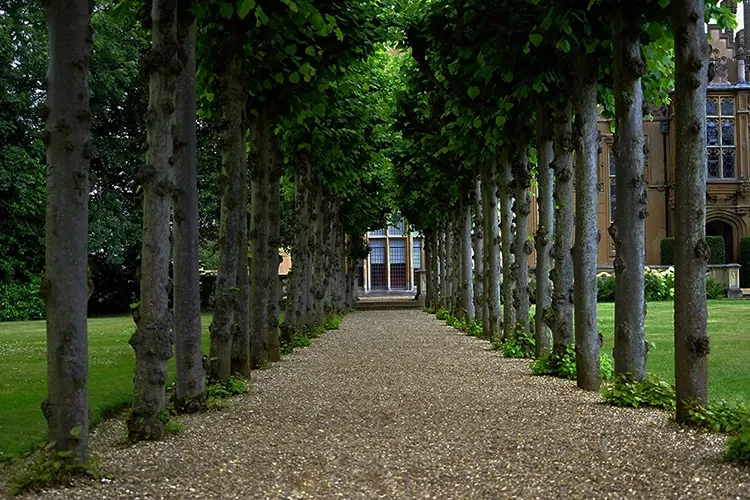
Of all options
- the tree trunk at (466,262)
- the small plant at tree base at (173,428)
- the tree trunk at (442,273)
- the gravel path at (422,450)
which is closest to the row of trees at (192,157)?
the small plant at tree base at (173,428)

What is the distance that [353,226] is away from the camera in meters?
52.4

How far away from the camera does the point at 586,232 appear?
40.8 ft

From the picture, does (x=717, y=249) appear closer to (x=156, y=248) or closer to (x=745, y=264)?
(x=745, y=264)

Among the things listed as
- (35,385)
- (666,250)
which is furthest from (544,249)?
(666,250)

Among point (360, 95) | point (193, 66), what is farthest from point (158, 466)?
point (360, 95)

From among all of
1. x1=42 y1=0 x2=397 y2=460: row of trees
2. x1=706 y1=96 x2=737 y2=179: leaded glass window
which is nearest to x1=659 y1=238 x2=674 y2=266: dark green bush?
x1=706 y1=96 x2=737 y2=179: leaded glass window

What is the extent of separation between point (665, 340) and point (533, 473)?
45.8 feet

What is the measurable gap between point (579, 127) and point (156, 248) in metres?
6.21

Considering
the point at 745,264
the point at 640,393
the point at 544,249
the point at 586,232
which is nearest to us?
the point at 640,393

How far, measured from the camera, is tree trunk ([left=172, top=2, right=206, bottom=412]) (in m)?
10.7

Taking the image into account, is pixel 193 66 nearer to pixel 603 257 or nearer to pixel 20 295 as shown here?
pixel 20 295

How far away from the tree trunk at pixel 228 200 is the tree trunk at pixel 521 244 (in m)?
6.62

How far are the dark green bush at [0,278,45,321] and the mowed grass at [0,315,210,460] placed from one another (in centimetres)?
1913

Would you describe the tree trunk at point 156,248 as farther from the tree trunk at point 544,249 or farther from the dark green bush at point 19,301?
the dark green bush at point 19,301
